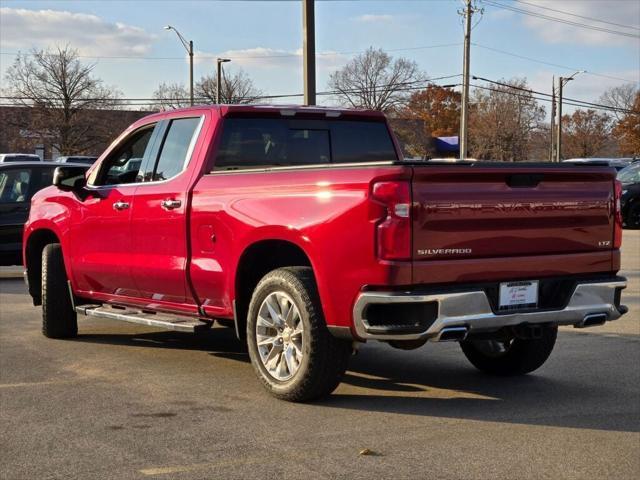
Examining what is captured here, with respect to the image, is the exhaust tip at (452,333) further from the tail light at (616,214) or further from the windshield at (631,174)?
the windshield at (631,174)

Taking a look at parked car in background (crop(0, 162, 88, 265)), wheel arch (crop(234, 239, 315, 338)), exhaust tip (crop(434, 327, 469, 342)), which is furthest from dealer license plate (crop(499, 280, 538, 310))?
parked car in background (crop(0, 162, 88, 265))

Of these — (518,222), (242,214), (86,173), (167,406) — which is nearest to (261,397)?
(167,406)

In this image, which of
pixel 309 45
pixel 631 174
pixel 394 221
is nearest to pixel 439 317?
pixel 394 221

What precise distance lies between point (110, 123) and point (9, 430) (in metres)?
56.0

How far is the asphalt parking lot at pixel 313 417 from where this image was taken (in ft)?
15.3

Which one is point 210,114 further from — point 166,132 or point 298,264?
point 298,264

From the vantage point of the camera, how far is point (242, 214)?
20.5ft

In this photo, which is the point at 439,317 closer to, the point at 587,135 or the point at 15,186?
the point at 15,186

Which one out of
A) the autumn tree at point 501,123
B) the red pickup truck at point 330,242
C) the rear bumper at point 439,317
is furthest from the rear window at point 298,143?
the autumn tree at point 501,123

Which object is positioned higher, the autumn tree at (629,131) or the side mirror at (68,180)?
the autumn tree at (629,131)

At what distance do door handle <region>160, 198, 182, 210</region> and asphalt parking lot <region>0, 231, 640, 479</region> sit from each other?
1274 mm

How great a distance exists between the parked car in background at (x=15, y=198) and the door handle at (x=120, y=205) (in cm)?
632

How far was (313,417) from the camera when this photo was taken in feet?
18.5

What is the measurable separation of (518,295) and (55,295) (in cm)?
462
